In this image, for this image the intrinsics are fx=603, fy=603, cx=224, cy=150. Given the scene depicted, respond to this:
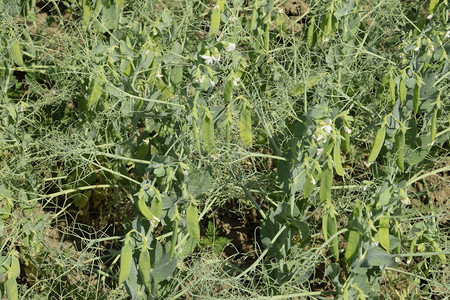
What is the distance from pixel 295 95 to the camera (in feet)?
6.53

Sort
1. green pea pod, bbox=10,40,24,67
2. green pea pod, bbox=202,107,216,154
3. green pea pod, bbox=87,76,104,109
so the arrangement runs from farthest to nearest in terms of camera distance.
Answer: green pea pod, bbox=10,40,24,67 < green pea pod, bbox=87,76,104,109 < green pea pod, bbox=202,107,216,154

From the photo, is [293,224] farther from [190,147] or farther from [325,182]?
[190,147]

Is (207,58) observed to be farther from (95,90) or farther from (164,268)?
(164,268)

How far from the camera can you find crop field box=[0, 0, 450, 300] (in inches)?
64.6

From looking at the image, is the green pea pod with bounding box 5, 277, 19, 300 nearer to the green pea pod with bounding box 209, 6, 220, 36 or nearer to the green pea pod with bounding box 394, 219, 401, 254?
the green pea pod with bounding box 209, 6, 220, 36

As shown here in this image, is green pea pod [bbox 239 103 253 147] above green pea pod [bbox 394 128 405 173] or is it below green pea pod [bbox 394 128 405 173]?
above

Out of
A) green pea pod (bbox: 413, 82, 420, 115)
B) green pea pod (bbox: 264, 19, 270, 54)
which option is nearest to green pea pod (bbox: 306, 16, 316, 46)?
green pea pod (bbox: 264, 19, 270, 54)

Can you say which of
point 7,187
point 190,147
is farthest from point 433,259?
point 7,187

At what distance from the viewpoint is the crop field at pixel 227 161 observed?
1.64 m

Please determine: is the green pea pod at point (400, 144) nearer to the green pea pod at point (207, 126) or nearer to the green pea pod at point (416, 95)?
the green pea pod at point (416, 95)

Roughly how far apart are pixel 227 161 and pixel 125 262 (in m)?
0.43

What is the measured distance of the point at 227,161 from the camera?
175 centimetres

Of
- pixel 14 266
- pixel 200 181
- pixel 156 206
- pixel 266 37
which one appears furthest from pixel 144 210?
pixel 266 37

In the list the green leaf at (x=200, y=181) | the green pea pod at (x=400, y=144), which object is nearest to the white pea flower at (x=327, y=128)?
the green pea pod at (x=400, y=144)
